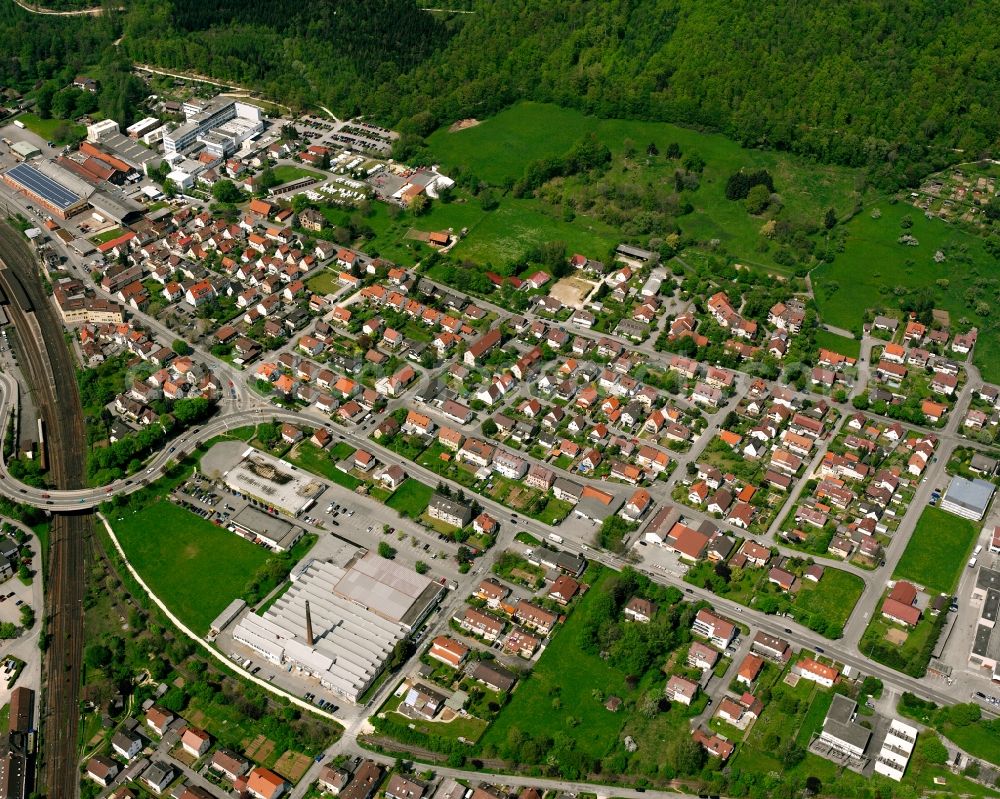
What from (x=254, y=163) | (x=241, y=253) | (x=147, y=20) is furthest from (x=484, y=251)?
(x=147, y=20)

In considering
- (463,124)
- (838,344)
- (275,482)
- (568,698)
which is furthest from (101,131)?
(568,698)

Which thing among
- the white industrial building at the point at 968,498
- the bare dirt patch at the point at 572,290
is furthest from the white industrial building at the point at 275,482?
the white industrial building at the point at 968,498

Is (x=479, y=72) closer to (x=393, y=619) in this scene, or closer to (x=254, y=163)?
(x=254, y=163)

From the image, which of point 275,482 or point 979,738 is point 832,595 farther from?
point 275,482

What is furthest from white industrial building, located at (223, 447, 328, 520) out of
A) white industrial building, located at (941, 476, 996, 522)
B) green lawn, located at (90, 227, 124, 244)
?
white industrial building, located at (941, 476, 996, 522)

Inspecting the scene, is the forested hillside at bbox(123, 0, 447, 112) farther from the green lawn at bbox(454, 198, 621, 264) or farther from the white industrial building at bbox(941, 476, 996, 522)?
the white industrial building at bbox(941, 476, 996, 522)

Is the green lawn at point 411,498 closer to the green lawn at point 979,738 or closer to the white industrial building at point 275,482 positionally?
the white industrial building at point 275,482
